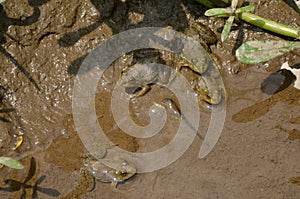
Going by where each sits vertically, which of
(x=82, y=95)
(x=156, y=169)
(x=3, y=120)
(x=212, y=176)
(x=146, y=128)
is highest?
(x=3, y=120)

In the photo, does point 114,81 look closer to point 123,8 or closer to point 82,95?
point 82,95

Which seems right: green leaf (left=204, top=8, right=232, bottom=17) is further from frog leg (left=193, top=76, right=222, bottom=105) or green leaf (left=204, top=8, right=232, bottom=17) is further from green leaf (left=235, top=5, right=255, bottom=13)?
frog leg (left=193, top=76, right=222, bottom=105)

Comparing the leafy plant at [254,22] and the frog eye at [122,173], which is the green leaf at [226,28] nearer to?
the leafy plant at [254,22]

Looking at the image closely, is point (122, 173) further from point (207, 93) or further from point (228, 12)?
point (228, 12)

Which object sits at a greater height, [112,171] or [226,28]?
[226,28]

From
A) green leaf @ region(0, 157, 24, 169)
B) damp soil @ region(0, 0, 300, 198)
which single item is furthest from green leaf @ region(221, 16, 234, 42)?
green leaf @ region(0, 157, 24, 169)

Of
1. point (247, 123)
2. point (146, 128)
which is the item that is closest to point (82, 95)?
point (146, 128)

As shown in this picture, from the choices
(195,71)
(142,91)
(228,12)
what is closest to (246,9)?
(228,12)
